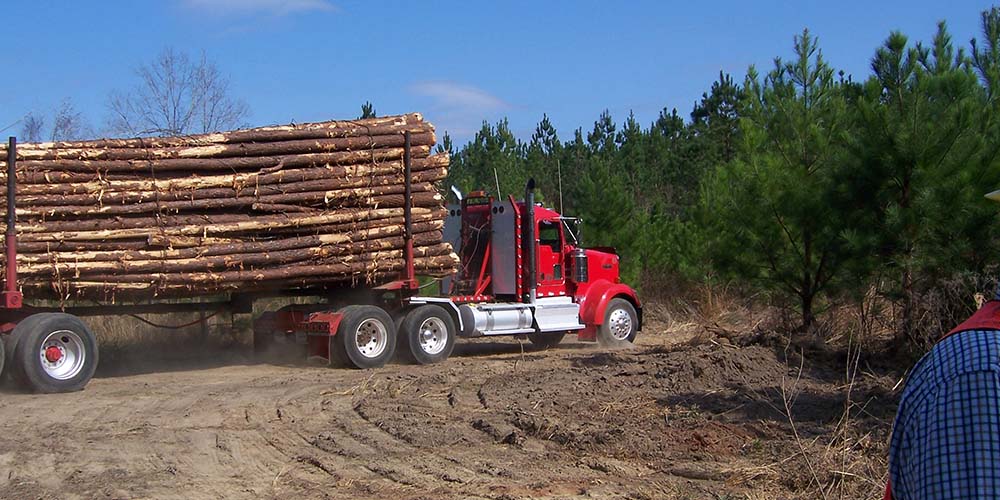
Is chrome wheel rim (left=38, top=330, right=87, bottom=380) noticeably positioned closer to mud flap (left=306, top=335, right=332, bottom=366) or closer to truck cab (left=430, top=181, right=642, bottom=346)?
mud flap (left=306, top=335, right=332, bottom=366)

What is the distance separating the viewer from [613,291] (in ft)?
59.6

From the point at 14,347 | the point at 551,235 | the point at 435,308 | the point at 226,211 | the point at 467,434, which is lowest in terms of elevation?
the point at 467,434

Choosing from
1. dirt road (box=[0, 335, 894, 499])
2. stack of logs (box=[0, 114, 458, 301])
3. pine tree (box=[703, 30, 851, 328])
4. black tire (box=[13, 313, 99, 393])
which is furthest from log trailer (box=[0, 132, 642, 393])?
pine tree (box=[703, 30, 851, 328])

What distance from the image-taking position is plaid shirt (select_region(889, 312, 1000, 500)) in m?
2.06

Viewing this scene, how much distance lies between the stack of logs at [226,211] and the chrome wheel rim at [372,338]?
66 centimetres

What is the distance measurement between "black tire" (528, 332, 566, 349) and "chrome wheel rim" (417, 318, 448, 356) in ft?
11.1

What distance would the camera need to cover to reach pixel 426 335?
1541 centimetres

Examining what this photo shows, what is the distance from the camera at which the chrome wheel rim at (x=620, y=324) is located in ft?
59.3

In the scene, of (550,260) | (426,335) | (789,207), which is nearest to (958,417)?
(789,207)

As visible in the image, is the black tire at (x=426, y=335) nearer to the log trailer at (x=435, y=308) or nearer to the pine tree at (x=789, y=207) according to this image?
the log trailer at (x=435, y=308)

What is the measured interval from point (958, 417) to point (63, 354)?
12047 mm

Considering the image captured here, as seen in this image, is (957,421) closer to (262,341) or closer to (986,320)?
(986,320)

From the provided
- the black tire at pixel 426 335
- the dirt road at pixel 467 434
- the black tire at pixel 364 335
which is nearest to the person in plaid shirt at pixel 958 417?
the dirt road at pixel 467 434

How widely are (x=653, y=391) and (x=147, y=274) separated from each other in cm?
666
